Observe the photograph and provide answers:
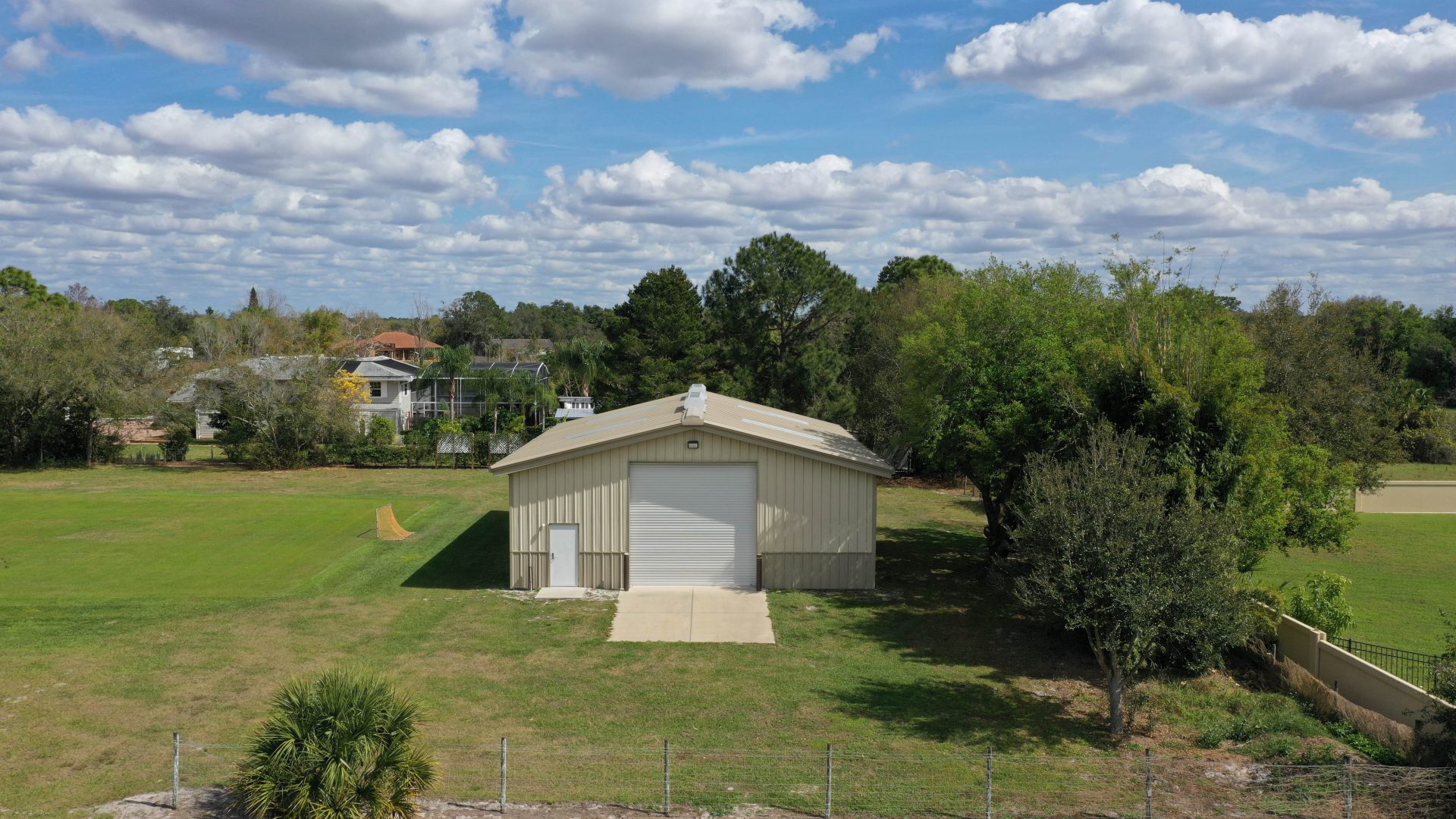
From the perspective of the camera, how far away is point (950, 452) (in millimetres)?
24859

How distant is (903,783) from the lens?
40.7 ft

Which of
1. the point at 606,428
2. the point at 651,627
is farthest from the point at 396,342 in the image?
the point at 651,627

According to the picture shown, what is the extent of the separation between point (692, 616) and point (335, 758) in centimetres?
1091

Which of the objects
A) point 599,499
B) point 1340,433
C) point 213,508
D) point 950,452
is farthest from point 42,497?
point 1340,433

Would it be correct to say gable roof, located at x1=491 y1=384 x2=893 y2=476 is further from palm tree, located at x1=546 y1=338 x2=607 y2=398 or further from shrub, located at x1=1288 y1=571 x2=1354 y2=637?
palm tree, located at x1=546 y1=338 x2=607 y2=398

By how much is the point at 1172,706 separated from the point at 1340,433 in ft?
65.8

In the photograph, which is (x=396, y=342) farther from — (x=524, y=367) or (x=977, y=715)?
(x=977, y=715)

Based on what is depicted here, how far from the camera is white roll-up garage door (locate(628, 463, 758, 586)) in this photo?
23.1 metres

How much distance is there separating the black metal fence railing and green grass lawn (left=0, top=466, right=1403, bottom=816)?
1.91 m

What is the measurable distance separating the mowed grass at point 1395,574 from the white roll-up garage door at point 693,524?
1294cm

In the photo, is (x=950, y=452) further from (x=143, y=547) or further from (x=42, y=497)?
(x=42, y=497)

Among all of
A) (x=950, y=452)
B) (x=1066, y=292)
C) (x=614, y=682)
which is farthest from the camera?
(x=1066, y=292)

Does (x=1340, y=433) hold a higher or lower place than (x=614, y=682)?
higher

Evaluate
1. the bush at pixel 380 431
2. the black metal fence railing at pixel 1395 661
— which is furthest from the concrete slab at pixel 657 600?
the bush at pixel 380 431
